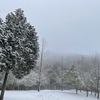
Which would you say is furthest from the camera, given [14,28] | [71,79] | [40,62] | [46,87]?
[46,87]

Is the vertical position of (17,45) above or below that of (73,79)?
above

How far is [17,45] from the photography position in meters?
12.3

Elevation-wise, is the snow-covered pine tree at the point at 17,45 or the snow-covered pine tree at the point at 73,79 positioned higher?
the snow-covered pine tree at the point at 17,45

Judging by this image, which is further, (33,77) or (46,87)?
(46,87)

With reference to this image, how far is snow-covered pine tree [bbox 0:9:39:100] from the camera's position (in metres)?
11.5

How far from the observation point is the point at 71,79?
105 feet

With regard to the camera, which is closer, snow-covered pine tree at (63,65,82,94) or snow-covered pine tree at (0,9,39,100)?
snow-covered pine tree at (0,9,39,100)

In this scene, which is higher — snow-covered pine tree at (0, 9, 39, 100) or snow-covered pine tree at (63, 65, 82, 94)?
snow-covered pine tree at (0, 9, 39, 100)

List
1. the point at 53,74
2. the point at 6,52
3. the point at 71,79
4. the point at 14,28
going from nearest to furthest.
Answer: the point at 6,52
the point at 14,28
the point at 71,79
the point at 53,74

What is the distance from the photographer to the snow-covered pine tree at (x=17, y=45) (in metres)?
11.5

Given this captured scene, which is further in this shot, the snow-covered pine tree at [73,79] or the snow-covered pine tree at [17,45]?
the snow-covered pine tree at [73,79]

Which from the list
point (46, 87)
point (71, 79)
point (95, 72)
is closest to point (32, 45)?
point (71, 79)

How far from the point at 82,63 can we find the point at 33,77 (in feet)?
36.1

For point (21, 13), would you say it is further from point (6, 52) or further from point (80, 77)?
point (80, 77)
